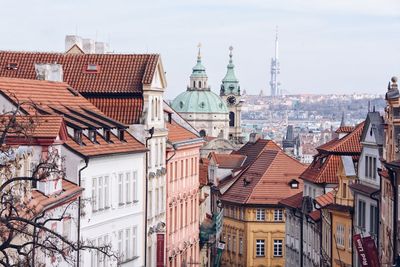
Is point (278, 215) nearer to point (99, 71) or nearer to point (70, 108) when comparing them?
point (99, 71)

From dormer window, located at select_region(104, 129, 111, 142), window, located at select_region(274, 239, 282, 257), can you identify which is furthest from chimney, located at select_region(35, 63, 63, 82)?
window, located at select_region(274, 239, 282, 257)

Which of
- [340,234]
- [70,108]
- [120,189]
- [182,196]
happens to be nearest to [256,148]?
[182,196]

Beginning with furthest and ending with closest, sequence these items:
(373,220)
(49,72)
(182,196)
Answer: (182,196), (49,72), (373,220)

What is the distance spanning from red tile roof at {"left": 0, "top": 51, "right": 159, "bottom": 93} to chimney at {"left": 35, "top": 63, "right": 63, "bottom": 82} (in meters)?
2.95

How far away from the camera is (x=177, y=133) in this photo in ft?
234

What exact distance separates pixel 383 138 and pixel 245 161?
62573 mm

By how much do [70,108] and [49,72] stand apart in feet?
21.5

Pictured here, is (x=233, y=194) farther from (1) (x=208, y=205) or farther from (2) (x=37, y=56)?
(2) (x=37, y=56)

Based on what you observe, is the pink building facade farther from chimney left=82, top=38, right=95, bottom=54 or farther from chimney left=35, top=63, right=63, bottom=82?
chimney left=35, top=63, right=63, bottom=82

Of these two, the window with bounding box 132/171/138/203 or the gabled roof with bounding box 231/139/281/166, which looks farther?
the gabled roof with bounding box 231/139/281/166

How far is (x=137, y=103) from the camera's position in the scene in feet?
199

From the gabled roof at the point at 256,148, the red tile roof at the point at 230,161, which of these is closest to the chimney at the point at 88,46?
the gabled roof at the point at 256,148

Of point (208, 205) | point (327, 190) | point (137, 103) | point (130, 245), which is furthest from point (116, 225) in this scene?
point (208, 205)

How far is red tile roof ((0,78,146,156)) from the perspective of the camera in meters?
45.5
